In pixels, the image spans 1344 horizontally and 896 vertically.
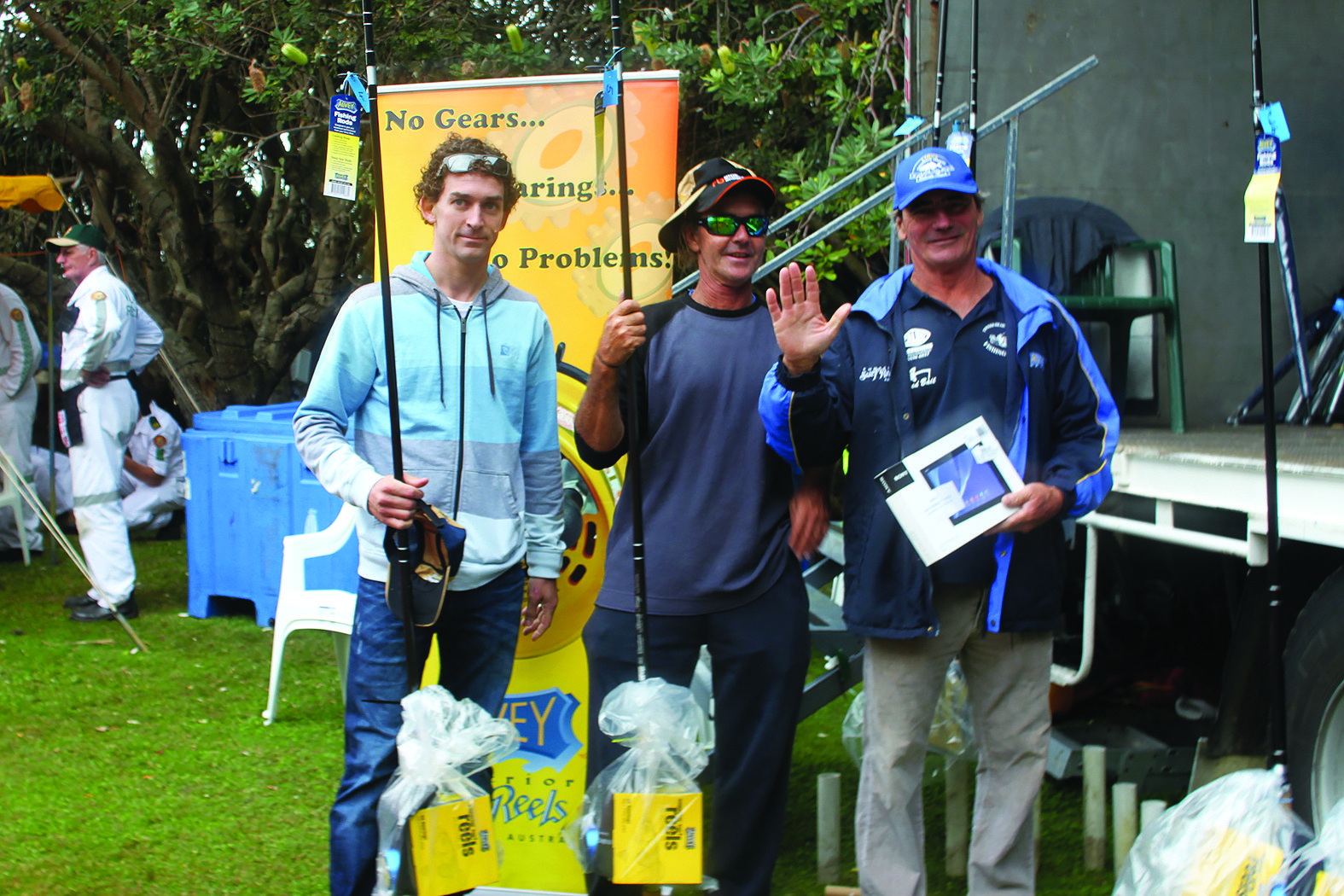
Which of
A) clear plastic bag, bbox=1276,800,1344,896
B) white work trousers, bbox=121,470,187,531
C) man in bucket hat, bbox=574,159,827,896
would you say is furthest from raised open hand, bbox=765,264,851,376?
white work trousers, bbox=121,470,187,531

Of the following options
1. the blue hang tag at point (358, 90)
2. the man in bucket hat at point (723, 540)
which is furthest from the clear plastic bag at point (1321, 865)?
the blue hang tag at point (358, 90)

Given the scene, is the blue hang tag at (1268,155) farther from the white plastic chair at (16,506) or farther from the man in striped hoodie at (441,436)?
the white plastic chair at (16,506)

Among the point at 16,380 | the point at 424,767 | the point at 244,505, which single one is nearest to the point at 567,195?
the point at 424,767

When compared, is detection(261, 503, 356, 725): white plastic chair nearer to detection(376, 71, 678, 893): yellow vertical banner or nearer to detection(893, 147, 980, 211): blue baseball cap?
detection(376, 71, 678, 893): yellow vertical banner

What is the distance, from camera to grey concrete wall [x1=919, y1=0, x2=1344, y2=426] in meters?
4.90

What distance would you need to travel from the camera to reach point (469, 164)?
2654mm

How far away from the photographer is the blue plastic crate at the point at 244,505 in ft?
20.6

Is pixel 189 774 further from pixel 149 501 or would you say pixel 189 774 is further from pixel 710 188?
pixel 149 501

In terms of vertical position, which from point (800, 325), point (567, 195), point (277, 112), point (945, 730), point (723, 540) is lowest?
point (945, 730)

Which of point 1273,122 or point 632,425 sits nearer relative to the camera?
point 1273,122

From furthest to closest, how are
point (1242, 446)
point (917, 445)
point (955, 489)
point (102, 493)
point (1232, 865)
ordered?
1. point (102, 493)
2. point (1242, 446)
3. point (917, 445)
4. point (955, 489)
5. point (1232, 865)

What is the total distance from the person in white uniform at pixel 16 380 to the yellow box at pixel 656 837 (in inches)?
274

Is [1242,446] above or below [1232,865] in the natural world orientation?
above

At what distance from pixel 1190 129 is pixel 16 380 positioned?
23.5 ft
